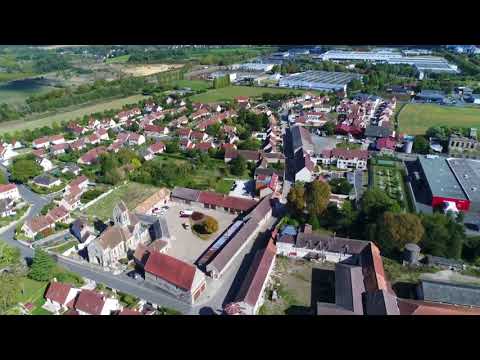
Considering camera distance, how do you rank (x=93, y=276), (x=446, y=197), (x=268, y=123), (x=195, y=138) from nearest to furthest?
(x=93, y=276)
(x=446, y=197)
(x=195, y=138)
(x=268, y=123)

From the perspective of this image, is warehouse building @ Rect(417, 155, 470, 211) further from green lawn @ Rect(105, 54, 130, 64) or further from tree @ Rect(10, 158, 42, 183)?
green lawn @ Rect(105, 54, 130, 64)

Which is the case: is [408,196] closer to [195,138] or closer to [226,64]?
[195,138]

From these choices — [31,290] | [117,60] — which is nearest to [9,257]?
[31,290]

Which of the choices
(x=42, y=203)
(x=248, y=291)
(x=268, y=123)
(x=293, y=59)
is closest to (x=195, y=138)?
→ (x=268, y=123)

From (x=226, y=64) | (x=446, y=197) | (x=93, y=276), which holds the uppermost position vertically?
(x=226, y=64)

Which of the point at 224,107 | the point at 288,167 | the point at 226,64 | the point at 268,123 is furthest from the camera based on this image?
the point at 226,64

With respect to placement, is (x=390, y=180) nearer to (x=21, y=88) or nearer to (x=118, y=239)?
(x=118, y=239)

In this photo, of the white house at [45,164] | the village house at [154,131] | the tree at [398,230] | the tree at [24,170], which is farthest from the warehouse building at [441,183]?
the white house at [45,164]
